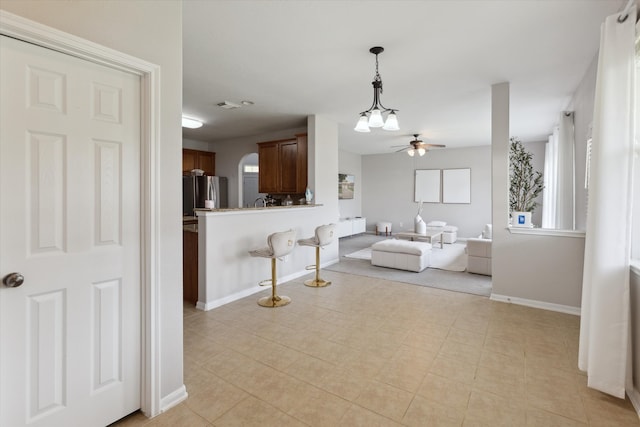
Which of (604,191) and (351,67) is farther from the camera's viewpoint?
(351,67)

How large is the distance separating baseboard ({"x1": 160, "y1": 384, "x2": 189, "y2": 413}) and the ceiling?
9.05 feet

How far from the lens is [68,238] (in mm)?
1560

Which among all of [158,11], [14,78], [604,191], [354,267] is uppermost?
[158,11]

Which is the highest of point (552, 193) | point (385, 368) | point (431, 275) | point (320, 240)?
point (552, 193)

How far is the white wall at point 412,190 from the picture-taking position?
341 inches

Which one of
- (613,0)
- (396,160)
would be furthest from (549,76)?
(396,160)

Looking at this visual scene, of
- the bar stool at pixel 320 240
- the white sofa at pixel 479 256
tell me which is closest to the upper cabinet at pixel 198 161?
A: the bar stool at pixel 320 240

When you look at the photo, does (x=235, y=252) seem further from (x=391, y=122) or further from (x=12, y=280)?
(x=12, y=280)

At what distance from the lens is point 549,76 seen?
3.72m

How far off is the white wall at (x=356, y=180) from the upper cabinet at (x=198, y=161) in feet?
12.3

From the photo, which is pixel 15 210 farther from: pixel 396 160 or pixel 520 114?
pixel 396 160

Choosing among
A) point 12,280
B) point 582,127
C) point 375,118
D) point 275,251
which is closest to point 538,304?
point 582,127

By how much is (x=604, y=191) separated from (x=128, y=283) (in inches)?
121

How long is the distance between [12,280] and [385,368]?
91.0 inches
